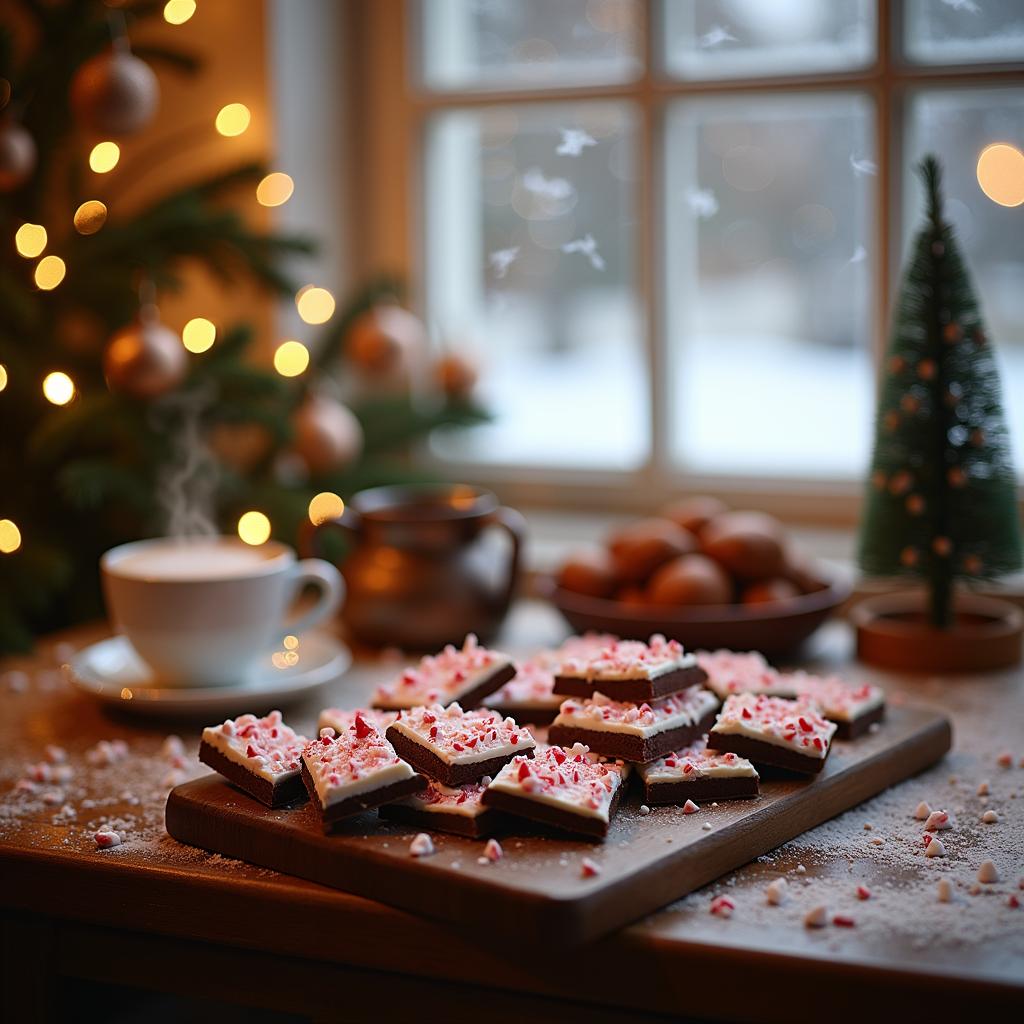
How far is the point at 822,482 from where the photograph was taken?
6.39ft

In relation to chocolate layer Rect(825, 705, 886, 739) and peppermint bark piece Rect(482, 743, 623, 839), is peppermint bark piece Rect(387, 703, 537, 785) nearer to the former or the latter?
peppermint bark piece Rect(482, 743, 623, 839)

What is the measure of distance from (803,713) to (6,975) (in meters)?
0.67

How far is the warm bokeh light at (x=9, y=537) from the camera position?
1665mm

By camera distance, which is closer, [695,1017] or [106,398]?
[695,1017]

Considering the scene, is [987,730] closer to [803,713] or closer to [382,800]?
[803,713]

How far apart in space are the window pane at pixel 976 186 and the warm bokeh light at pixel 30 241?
115cm

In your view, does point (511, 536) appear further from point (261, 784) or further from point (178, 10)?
point (178, 10)

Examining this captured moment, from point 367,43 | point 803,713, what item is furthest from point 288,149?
point 803,713

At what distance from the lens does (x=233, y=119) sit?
6.27 ft

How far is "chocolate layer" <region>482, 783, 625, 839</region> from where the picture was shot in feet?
3.04

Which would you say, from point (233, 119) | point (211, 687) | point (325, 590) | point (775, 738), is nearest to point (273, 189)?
point (233, 119)

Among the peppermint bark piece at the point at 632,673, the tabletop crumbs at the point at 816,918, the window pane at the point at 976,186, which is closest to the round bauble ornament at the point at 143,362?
the peppermint bark piece at the point at 632,673

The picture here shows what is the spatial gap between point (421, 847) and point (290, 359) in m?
1.14

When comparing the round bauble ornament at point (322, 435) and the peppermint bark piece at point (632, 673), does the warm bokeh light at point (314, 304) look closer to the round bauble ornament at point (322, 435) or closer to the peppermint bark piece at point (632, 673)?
the round bauble ornament at point (322, 435)
